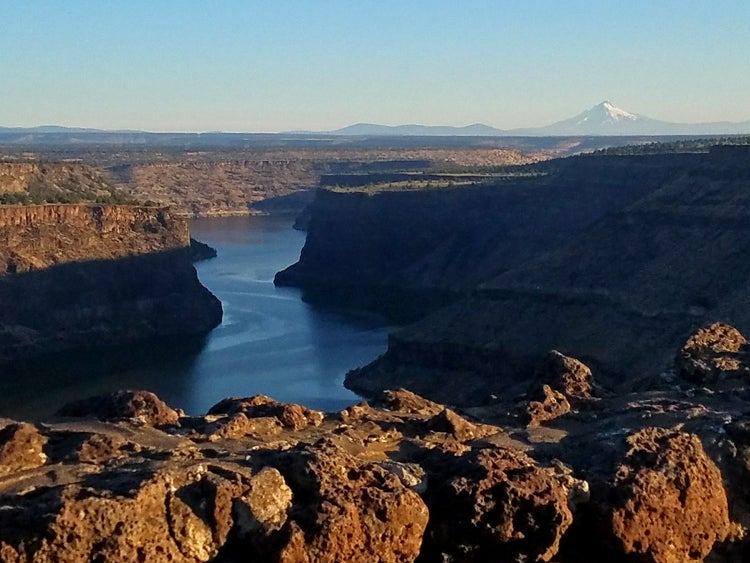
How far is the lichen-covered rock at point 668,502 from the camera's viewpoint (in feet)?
54.3

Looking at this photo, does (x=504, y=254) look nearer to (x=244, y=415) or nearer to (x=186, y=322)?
(x=186, y=322)

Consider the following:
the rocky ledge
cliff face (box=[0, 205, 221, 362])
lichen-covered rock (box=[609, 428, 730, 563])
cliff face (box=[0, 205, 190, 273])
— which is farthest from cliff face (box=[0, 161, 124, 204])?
lichen-covered rock (box=[609, 428, 730, 563])

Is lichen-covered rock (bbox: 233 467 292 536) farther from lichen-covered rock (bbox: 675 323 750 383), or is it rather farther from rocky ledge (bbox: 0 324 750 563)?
lichen-covered rock (bbox: 675 323 750 383)

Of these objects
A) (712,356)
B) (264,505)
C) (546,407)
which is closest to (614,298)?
(712,356)

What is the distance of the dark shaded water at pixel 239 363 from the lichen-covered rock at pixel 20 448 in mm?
40080

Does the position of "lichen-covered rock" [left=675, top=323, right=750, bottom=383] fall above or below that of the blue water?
above

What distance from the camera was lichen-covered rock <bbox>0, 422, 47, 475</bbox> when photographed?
56.9ft

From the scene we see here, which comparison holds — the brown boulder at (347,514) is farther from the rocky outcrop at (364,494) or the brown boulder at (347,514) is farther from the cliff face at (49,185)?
the cliff face at (49,185)

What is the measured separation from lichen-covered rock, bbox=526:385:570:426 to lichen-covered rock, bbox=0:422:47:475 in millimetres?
8825

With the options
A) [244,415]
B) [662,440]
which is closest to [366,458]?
[244,415]

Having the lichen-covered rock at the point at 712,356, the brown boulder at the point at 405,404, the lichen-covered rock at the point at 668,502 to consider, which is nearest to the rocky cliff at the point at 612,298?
the lichen-covered rock at the point at 712,356

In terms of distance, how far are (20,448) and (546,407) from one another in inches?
392

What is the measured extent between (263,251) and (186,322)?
184 ft

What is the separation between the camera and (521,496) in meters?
16.0
